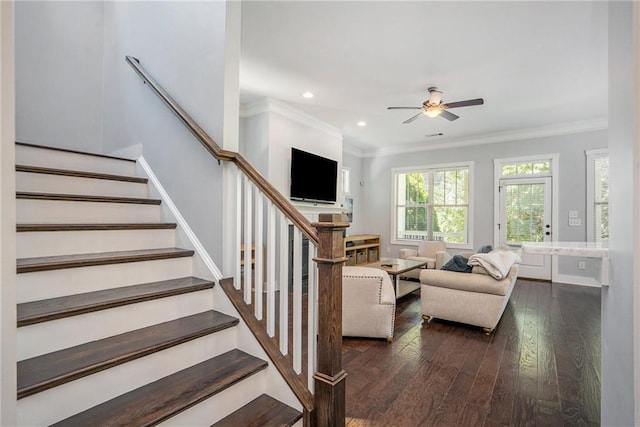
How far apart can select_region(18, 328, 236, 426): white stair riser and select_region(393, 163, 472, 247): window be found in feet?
19.0

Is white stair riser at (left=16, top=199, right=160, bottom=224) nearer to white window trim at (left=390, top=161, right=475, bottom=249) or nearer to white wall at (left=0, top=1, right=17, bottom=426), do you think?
white wall at (left=0, top=1, right=17, bottom=426)

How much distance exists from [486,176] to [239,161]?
5.63 m

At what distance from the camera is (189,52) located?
209 centimetres

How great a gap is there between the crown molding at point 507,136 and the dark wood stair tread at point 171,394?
19.8ft

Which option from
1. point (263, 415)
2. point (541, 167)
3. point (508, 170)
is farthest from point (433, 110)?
point (263, 415)

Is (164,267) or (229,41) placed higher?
(229,41)

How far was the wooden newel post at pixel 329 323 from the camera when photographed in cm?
136

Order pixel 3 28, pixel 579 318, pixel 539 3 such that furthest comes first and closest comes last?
pixel 579 318, pixel 539 3, pixel 3 28

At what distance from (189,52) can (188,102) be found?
34cm

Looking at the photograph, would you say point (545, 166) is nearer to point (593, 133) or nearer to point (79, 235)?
point (593, 133)

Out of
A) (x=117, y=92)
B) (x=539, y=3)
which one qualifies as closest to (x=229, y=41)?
(x=117, y=92)

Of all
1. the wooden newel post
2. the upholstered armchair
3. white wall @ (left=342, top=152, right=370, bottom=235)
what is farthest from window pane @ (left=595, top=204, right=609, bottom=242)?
the wooden newel post

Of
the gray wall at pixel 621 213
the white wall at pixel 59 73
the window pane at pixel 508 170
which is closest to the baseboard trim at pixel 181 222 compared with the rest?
the white wall at pixel 59 73

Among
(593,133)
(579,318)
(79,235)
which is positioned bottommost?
(579,318)
